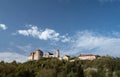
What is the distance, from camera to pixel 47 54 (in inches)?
5428

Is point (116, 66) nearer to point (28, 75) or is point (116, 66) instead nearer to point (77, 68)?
point (77, 68)

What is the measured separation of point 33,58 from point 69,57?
19.8 meters

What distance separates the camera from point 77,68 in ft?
253

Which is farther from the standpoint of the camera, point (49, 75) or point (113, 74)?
point (113, 74)

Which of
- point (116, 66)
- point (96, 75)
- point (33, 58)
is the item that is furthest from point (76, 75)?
point (33, 58)

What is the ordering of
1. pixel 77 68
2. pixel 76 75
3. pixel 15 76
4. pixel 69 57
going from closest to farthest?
pixel 15 76
pixel 76 75
pixel 77 68
pixel 69 57

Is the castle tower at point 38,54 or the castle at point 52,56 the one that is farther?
the castle tower at point 38,54

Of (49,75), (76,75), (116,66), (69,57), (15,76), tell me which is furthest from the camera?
(69,57)

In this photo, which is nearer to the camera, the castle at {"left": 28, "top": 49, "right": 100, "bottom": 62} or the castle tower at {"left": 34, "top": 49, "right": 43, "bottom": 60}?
the castle at {"left": 28, "top": 49, "right": 100, "bottom": 62}

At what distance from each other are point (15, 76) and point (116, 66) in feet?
144

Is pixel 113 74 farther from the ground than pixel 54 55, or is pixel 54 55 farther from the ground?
pixel 54 55

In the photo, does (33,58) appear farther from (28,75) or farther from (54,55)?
(28,75)

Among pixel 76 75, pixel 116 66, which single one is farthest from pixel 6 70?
pixel 116 66

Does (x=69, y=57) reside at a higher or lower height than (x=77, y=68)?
higher
